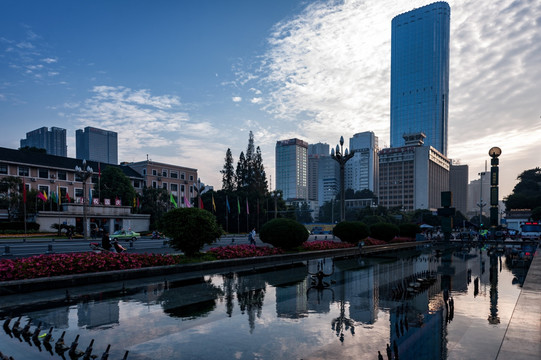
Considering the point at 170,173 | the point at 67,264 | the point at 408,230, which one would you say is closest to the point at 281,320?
the point at 67,264

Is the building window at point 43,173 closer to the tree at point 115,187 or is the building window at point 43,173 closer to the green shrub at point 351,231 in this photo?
the tree at point 115,187

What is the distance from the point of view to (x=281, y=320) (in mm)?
8797

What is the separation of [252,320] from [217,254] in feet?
35.1

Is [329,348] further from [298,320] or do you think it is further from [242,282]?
[242,282]

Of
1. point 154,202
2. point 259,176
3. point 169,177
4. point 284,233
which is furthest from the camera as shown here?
point 169,177

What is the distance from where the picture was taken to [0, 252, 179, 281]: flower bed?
11977 mm

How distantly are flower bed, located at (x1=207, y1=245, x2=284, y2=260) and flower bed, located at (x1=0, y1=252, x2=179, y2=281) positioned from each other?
3.65 m

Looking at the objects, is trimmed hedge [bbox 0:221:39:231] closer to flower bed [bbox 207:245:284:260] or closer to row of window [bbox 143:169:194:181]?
flower bed [bbox 207:245:284:260]

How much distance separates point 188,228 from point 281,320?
31.9 ft

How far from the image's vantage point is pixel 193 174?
94.9 metres

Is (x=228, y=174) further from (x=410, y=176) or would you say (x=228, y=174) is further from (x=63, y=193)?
(x=410, y=176)

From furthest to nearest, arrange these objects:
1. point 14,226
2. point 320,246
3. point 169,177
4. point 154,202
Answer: point 169,177 → point 154,202 → point 14,226 → point 320,246

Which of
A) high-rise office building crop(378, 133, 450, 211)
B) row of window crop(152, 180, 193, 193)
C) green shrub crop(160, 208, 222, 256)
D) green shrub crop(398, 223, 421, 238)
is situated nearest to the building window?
row of window crop(152, 180, 193, 193)

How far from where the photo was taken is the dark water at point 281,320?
6715mm
